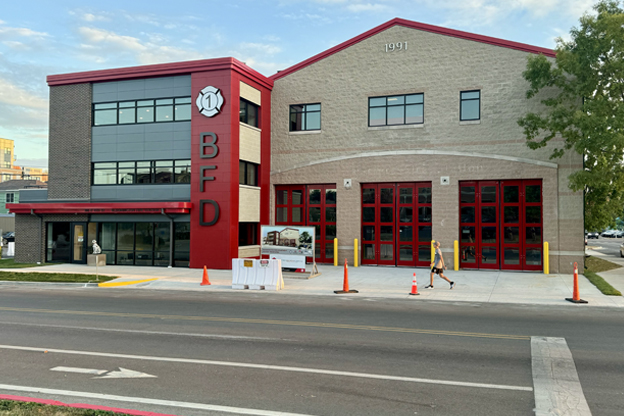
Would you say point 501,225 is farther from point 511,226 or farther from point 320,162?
point 320,162

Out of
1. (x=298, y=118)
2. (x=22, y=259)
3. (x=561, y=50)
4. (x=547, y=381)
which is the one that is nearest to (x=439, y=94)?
(x=561, y=50)

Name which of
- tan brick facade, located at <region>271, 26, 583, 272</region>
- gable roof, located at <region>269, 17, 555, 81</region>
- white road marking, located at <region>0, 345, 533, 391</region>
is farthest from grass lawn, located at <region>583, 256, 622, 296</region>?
white road marking, located at <region>0, 345, 533, 391</region>

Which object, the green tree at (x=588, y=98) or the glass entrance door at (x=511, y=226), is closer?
the green tree at (x=588, y=98)

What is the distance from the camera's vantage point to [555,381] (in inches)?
286

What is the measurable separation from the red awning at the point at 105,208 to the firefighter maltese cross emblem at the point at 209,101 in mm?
4431

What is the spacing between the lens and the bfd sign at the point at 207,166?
2384cm

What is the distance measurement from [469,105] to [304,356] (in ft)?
60.6

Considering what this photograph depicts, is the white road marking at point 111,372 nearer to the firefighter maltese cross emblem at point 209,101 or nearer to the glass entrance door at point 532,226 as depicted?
the firefighter maltese cross emblem at point 209,101

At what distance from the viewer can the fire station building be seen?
23.0 metres

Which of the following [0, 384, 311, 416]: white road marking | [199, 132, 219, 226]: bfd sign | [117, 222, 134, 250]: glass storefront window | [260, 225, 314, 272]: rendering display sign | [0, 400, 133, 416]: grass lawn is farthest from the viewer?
[117, 222, 134, 250]: glass storefront window

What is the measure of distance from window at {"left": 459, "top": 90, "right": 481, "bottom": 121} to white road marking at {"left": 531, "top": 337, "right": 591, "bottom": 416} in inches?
623

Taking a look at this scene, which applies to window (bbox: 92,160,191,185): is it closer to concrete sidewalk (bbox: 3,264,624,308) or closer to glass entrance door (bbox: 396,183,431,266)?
concrete sidewalk (bbox: 3,264,624,308)

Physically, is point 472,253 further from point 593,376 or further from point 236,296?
point 593,376

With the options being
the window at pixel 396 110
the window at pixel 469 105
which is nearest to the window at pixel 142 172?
the window at pixel 396 110
